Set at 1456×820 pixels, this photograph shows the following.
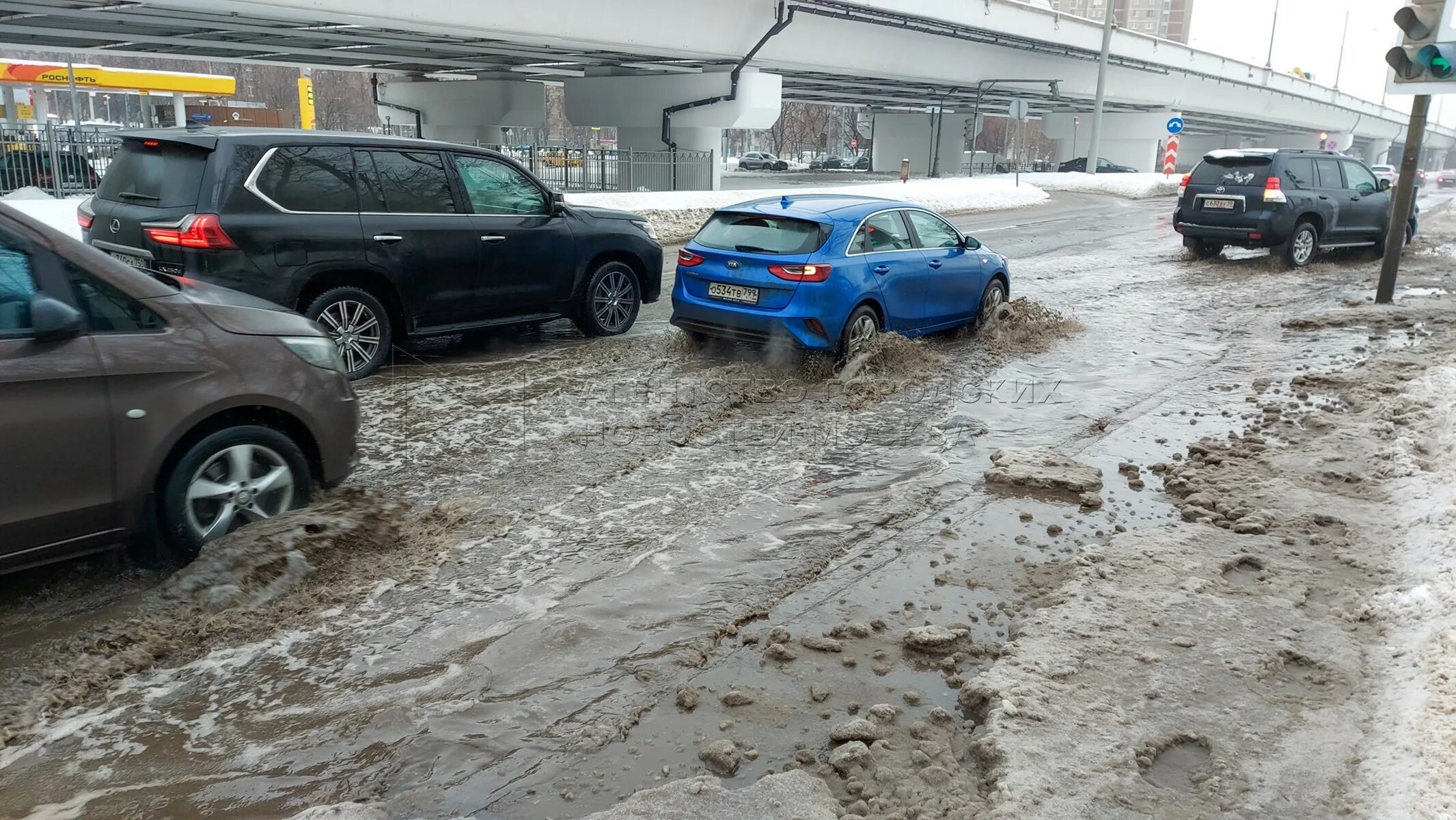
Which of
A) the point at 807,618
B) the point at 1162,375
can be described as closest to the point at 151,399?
the point at 807,618

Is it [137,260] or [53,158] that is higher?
[53,158]

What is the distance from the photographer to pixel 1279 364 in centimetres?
986

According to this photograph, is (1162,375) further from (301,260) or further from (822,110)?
(822,110)

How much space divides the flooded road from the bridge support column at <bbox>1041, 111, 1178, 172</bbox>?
52.2 m

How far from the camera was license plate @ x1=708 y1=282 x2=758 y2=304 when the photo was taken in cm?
867

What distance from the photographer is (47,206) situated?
1702cm

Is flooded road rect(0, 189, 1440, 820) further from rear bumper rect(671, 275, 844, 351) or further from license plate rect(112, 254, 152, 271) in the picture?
license plate rect(112, 254, 152, 271)

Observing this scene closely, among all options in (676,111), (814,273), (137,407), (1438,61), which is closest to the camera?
(137,407)

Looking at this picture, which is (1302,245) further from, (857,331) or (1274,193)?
(857,331)

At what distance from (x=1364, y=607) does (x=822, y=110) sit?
93.4m

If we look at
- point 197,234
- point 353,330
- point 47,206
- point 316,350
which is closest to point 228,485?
point 316,350

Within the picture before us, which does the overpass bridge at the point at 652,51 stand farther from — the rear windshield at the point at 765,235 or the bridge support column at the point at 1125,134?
the rear windshield at the point at 765,235

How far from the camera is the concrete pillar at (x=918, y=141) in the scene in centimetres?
6269

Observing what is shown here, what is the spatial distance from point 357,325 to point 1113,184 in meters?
38.7
